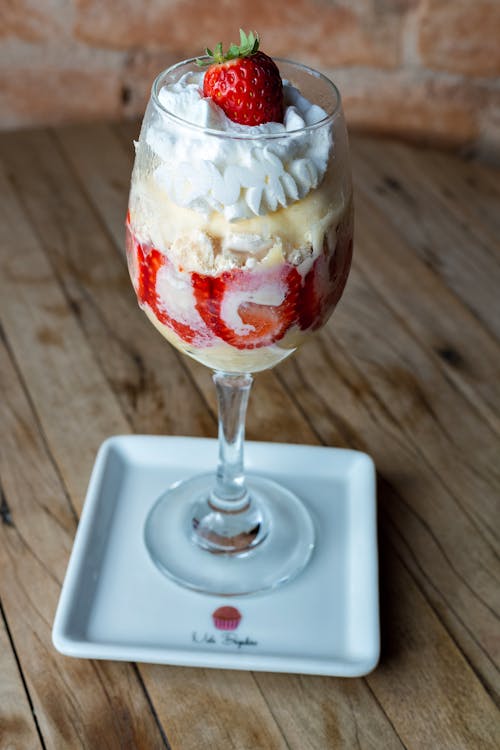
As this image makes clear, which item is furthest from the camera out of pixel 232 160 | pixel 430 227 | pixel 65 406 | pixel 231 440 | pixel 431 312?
pixel 430 227

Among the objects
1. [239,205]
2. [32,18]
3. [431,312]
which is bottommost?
[431,312]

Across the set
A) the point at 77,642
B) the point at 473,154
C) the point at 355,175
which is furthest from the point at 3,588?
the point at 473,154

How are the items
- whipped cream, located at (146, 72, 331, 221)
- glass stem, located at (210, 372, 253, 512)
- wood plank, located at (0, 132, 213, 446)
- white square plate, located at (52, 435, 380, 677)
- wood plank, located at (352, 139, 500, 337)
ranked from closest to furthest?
1. whipped cream, located at (146, 72, 331, 221)
2. white square plate, located at (52, 435, 380, 677)
3. glass stem, located at (210, 372, 253, 512)
4. wood plank, located at (0, 132, 213, 446)
5. wood plank, located at (352, 139, 500, 337)

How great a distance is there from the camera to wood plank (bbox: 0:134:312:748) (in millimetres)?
740

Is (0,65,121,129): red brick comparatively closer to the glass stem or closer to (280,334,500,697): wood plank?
(280,334,500,697): wood plank

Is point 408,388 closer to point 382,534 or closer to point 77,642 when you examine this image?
point 382,534

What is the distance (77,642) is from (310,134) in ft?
1.44

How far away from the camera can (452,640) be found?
2.67 feet

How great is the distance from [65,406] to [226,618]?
34 centimetres

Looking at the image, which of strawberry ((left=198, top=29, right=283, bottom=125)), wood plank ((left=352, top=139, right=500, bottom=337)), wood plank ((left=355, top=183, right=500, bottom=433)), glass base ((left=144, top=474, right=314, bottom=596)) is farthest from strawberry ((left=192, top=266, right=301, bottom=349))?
wood plank ((left=352, top=139, right=500, bottom=337))

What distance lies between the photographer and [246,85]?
683 mm

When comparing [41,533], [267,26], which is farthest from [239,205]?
[267,26]

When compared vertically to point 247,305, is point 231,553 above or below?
below

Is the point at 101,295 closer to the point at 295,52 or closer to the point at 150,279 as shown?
the point at 150,279
